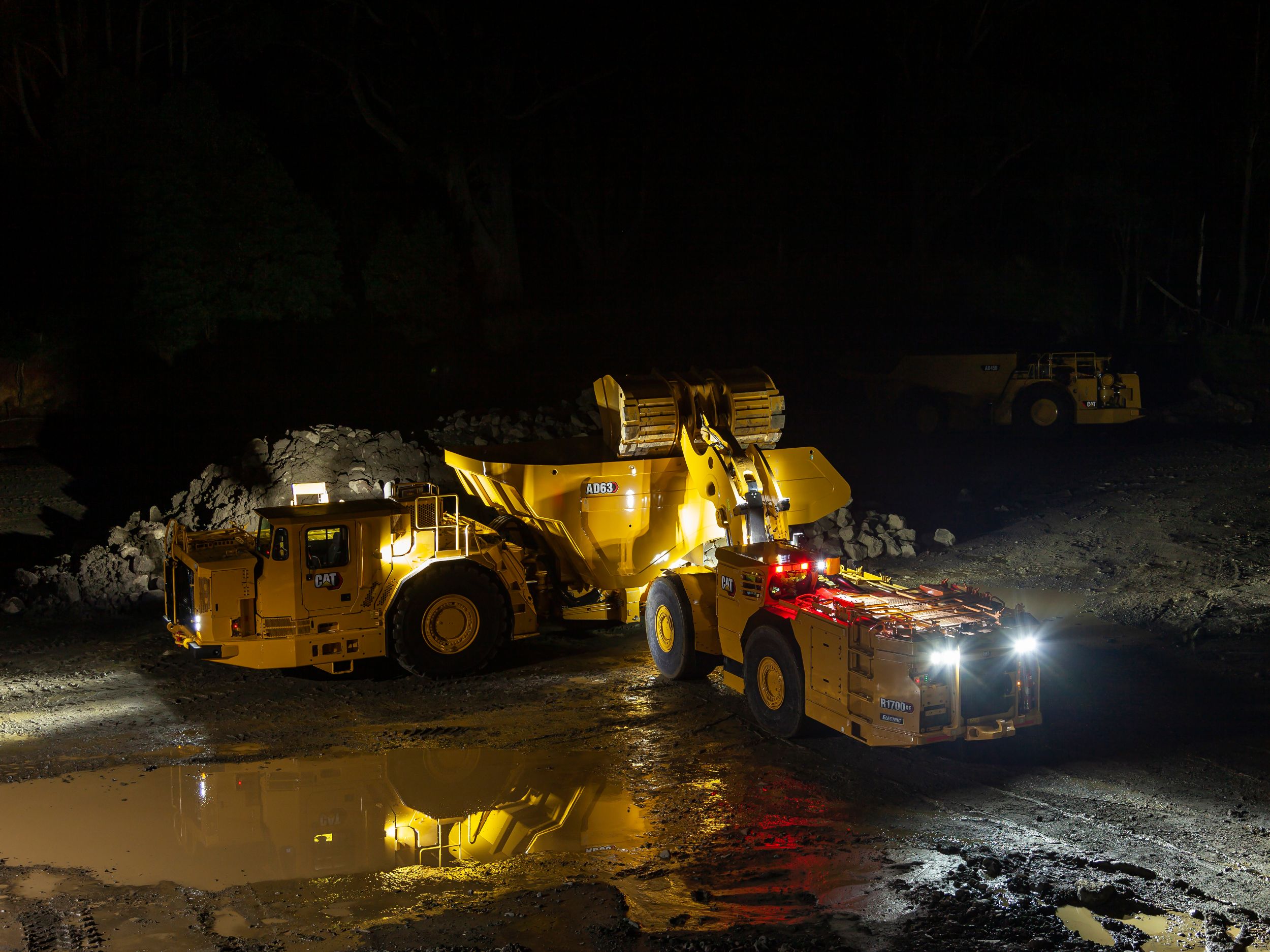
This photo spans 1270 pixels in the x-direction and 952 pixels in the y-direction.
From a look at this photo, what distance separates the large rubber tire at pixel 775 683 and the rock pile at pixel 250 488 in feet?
21.4

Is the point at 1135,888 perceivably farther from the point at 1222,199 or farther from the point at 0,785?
the point at 1222,199

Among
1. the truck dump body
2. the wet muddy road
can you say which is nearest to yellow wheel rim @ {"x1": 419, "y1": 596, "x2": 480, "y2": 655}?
the wet muddy road

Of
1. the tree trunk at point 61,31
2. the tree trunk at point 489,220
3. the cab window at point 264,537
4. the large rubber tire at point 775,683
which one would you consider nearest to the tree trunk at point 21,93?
the tree trunk at point 61,31

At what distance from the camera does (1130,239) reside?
37375mm

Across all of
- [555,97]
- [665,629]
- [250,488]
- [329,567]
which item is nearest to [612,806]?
[665,629]

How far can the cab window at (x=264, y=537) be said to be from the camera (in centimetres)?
1130

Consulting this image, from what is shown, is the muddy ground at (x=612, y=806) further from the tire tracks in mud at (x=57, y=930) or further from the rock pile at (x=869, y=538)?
the rock pile at (x=869, y=538)

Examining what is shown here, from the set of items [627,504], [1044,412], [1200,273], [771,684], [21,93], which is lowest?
[771,684]

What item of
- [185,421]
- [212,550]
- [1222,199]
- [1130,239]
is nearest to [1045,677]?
[212,550]

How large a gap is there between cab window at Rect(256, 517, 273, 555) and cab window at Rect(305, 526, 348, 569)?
0.39 meters

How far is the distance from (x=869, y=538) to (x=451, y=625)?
24.4 ft

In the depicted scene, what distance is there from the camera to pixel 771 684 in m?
10.1

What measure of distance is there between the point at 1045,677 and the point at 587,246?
2951cm

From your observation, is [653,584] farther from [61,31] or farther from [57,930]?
[61,31]
